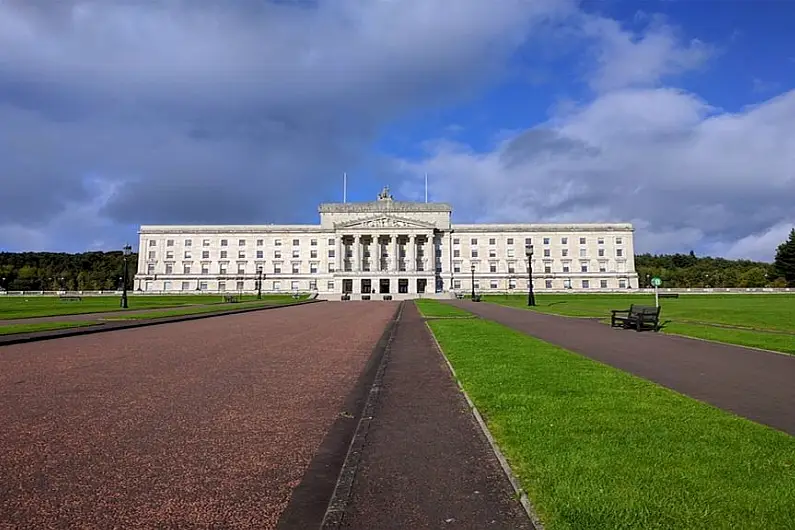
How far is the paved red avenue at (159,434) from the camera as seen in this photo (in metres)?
4.30

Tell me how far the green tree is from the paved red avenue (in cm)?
11692

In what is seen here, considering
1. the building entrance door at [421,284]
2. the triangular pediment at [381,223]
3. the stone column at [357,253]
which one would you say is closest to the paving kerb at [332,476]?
the building entrance door at [421,284]

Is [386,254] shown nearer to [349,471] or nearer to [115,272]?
[115,272]

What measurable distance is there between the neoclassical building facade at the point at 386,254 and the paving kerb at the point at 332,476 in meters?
105

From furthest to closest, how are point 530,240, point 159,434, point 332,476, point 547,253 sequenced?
point 530,240, point 547,253, point 159,434, point 332,476

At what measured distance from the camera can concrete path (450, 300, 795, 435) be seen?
768 centimetres

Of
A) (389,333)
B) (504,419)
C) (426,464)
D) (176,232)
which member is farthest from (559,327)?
(176,232)

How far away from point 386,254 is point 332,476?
114221 mm

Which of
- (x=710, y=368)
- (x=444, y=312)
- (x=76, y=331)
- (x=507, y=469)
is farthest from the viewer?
(x=444, y=312)

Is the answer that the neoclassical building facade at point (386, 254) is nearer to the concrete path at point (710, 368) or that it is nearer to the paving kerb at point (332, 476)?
the concrete path at point (710, 368)

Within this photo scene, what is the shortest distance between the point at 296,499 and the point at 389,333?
54.3ft

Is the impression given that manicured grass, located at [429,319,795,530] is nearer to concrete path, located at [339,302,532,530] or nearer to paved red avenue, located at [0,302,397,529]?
concrete path, located at [339,302,532,530]

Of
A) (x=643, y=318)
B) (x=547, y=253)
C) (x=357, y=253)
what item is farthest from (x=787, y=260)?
(x=643, y=318)

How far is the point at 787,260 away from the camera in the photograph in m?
104
